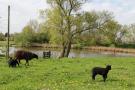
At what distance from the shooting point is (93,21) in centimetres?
6191

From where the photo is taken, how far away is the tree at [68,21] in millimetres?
60156

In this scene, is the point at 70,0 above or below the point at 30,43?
above

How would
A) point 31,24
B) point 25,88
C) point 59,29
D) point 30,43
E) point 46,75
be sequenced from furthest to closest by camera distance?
point 31,24 < point 30,43 < point 59,29 < point 46,75 < point 25,88

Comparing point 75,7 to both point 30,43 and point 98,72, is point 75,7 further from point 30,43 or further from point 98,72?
point 30,43

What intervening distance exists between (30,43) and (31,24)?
94.4 feet

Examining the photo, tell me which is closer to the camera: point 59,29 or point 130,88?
point 130,88

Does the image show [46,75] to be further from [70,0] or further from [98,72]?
[70,0]

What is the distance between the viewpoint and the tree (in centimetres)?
6016

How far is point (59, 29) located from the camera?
60.2 meters

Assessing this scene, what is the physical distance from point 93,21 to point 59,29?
19.9 feet

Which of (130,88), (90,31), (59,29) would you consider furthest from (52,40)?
(130,88)

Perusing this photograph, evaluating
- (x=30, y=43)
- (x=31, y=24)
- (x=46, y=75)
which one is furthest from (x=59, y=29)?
(x=31, y=24)

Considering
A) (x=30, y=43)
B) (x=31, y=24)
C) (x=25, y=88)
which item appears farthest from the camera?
(x=31, y=24)

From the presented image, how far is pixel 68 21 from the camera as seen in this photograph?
59.7 meters
